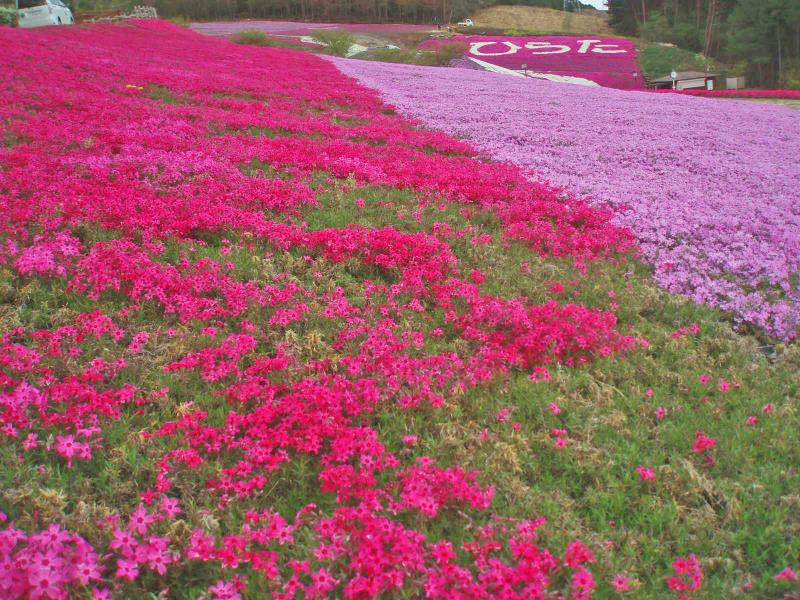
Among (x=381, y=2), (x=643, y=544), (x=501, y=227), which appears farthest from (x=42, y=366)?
(x=381, y=2)

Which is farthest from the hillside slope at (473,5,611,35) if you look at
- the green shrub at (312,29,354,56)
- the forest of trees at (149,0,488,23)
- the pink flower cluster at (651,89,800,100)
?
the pink flower cluster at (651,89,800,100)

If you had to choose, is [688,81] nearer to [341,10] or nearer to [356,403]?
[356,403]

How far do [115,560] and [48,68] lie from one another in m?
20.4

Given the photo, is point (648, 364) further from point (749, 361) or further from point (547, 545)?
point (547, 545)

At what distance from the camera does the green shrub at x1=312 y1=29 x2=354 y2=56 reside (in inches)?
2152

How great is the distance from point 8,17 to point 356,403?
42.3 metres

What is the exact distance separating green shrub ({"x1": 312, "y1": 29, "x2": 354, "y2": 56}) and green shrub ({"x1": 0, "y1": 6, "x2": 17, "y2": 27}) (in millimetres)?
27761

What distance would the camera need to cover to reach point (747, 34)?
2085 inches

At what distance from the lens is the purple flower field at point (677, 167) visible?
27.8 feet

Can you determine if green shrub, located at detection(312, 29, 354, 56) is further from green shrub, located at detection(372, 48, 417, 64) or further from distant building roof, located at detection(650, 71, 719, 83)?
distant building roof, located at detection(650, 71, 719, 83)

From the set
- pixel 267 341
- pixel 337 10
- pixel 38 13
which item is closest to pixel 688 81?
pixel 38 13

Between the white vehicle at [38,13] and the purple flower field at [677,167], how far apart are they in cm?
2072

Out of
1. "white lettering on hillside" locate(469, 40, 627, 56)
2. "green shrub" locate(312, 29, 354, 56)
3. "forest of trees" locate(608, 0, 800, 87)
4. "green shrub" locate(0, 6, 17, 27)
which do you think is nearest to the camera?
"green shrub" locate(0, 6, 17, 27)

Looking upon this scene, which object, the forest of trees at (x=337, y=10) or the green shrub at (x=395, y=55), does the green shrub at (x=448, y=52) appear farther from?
the forest of trees at (x=337, y=10)
